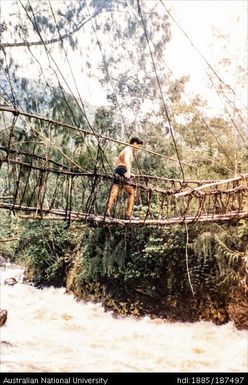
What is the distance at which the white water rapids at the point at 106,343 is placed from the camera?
5.89 m

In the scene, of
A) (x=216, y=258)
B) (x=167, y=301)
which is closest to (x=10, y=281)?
(x=167, y=301)

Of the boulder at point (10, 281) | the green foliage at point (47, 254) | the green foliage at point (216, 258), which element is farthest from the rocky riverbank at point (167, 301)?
the boulder at point (10, 281)

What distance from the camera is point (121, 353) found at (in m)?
6.52

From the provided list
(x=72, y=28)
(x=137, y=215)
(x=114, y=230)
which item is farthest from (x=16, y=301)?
(x=72, y=28)

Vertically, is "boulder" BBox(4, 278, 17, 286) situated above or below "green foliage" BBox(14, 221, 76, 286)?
below

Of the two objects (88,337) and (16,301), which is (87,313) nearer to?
(88,337)

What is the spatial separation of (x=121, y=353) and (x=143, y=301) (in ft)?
5.95

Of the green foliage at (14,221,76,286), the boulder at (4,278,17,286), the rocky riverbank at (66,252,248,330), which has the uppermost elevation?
the green foliage at (14,221,76,286)

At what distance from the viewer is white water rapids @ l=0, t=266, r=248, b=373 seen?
5.89 metres

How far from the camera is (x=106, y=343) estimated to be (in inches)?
277

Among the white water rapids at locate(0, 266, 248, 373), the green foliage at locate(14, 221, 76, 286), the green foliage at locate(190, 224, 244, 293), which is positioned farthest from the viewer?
A: the green foliage at locate(14, 221, 76, 286)

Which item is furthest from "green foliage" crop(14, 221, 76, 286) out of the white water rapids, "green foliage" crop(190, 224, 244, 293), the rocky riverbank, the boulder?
"green foliage" crop(190, 224, 244, 293)

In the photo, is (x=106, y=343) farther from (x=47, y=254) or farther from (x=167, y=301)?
(x=47, y=254)

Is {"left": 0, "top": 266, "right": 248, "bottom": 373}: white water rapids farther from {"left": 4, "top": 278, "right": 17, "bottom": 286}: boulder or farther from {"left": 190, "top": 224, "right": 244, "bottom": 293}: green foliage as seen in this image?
{"left": 4, "top": 278, "right": 17, "bottom": 286}: boulder
